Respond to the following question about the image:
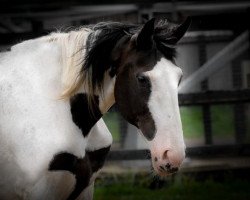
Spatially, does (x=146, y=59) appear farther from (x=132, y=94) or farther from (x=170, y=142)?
(x=170, y=142)

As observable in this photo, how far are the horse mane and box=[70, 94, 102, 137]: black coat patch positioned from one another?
0.04 m

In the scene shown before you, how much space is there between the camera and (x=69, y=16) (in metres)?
7.00

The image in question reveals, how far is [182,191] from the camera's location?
5.86m

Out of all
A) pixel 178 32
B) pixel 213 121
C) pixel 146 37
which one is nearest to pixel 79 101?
pixel 146 37

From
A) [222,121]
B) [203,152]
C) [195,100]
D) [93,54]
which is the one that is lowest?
[203,152]

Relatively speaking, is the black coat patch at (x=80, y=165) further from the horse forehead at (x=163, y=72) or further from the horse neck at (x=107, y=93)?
the horse forehead at (x=163, y=72)

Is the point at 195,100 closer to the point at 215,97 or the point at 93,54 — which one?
the point at 215,97

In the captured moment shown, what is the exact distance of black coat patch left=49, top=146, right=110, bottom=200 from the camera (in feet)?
10.2

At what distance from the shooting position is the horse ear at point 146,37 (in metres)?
3.06

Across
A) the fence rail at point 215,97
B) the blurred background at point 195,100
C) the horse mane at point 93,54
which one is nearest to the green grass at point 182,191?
the blurred background at point 195,100

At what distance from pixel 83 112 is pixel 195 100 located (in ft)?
10.1

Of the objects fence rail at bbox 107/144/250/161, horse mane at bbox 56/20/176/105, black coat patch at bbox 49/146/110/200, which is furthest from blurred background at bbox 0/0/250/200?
horse mane at bbox 56/20/176/105

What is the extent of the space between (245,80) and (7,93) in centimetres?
373

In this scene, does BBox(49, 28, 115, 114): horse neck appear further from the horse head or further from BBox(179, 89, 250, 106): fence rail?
BBox(179, 89, 250, 106): fence rail
